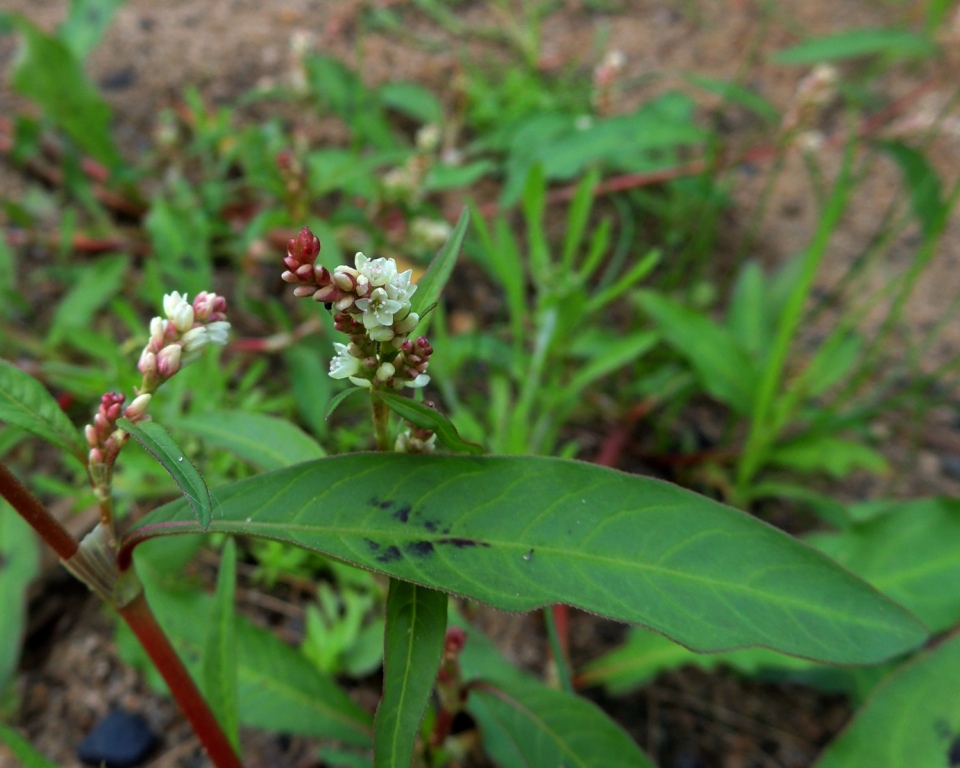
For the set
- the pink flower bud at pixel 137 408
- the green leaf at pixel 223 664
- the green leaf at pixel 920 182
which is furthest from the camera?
the green leaf at pixel 920 182

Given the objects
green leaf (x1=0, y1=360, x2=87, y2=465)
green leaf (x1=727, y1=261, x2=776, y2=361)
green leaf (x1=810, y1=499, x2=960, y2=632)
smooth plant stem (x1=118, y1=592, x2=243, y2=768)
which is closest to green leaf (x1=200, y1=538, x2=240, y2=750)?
smooth plant stem (x1=118, y1=592, x2=243, y2=768)

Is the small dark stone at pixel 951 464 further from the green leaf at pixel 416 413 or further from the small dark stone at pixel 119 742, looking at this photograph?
the small dark stone at pixel 119 742

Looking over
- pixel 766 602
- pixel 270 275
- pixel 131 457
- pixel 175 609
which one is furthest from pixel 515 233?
pixel 766 602

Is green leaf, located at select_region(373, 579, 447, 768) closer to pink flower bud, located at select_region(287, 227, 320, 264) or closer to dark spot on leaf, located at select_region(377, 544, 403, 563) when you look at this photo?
dark spot on leaf, located at select_region(377, 544, 403, 563)

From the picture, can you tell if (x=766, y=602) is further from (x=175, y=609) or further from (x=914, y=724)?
(x=175, y=609)

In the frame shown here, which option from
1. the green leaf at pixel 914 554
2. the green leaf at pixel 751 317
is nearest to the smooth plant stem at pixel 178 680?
the green leaf at pixel 914 554
